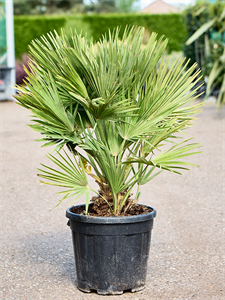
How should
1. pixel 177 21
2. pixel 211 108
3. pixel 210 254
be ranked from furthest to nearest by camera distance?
pixel 177 21 < pixel 211 108 < pixel 210 254

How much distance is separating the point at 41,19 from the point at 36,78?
1542cm

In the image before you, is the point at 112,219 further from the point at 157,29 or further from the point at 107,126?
the point at 157,29

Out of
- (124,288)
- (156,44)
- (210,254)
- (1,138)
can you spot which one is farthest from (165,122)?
(1,138)

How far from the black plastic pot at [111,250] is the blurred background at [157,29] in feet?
3.51

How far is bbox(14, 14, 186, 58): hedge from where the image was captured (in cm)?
1644

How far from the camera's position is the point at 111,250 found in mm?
2490

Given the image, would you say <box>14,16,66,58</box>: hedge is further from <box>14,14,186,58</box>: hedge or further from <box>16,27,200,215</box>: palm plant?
<box>16,27,200,215</box>: palm plant

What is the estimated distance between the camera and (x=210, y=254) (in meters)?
3.29

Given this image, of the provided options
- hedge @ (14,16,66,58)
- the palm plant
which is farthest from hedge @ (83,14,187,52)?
the palm plant

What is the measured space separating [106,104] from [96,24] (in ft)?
51.3

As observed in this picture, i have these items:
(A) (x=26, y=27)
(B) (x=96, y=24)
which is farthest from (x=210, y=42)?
(A) (x=26, y=27)

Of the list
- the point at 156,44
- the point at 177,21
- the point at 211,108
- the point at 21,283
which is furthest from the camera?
the point at 177,21

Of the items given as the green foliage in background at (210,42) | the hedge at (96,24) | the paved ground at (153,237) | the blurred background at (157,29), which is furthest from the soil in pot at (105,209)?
the hedge at (96,24)

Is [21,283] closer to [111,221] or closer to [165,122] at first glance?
[111,221]
